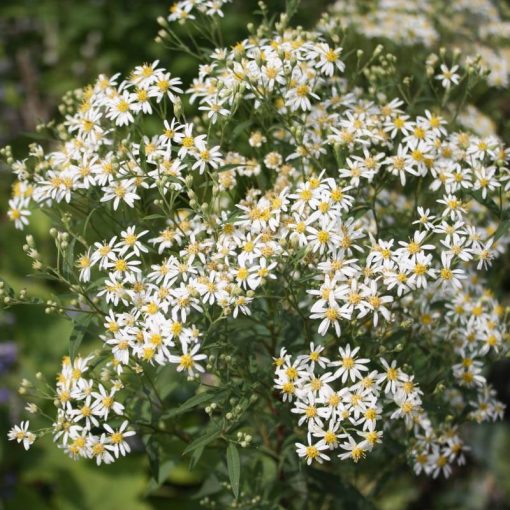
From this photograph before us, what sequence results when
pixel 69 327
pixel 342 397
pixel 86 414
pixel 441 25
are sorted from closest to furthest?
pixel 342 397, pixel 86 414, pixel 441 25, pixel 69 327

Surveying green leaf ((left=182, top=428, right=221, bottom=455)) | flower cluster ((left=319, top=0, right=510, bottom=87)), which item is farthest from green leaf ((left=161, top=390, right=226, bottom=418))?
flower cluster ((left=319, top=0, right=510, bottom=87))

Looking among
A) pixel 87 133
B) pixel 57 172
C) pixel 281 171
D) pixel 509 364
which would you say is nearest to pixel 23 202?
pixel 57 172

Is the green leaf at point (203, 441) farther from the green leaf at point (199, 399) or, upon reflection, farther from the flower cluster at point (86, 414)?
the flower cluster at point (86, 414)

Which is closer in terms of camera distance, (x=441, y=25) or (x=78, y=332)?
(x=78, y=332)

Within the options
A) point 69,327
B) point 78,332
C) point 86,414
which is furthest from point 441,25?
point 86,414

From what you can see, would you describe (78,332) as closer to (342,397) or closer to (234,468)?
(234,468)

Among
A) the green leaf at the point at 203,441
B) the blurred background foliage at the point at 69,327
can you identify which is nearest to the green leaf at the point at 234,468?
the green leaf at the point at 203,441

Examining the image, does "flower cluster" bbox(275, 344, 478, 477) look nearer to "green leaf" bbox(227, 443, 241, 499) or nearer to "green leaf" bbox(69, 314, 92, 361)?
"green leaf" bbox(227, 443, 241, 499)

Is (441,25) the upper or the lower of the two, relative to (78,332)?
lower
